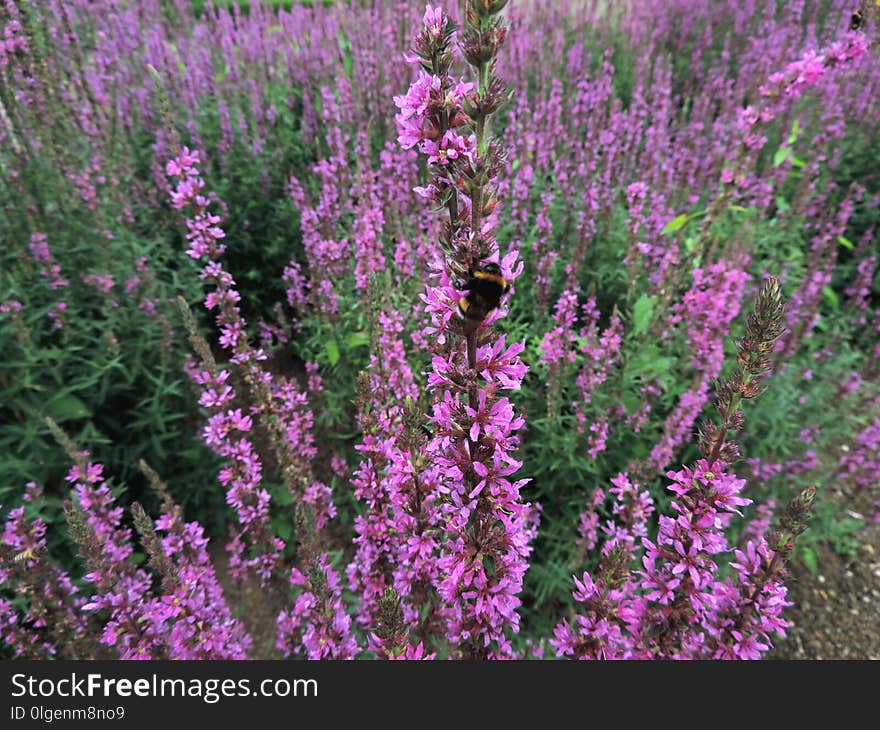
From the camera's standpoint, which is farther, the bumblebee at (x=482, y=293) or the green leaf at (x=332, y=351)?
the green leaf at (x=332, y=351)

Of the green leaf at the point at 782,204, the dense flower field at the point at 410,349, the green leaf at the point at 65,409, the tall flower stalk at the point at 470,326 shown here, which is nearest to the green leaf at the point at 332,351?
the dense flower field at the point at 410,349

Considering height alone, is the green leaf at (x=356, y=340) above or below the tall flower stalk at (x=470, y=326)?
below

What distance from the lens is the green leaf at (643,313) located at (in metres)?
4.30

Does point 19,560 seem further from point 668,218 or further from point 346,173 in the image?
point 668,218

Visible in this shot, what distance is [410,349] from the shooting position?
13.7 feet

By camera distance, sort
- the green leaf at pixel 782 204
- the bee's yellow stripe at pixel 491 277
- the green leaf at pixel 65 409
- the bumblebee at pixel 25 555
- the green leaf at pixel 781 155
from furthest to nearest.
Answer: the green leaf at pixel 782 204
the green leaf at pixel 781 155
the green leaf at pixel 65 409
the bumblebee at pixel 25 555
the bee's yellow stripe at pixel 491 277

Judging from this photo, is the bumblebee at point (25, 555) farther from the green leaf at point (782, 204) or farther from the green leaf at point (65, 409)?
the green leaf at point (782, 204)

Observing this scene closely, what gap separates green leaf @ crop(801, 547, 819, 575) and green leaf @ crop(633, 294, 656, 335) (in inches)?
85.2

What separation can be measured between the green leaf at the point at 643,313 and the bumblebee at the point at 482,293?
3.18 metres

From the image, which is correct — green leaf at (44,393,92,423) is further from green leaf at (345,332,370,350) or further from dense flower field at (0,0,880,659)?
green leaf at (345,332,370,350)

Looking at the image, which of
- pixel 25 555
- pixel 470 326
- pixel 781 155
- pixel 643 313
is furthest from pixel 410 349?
pixel 781 155

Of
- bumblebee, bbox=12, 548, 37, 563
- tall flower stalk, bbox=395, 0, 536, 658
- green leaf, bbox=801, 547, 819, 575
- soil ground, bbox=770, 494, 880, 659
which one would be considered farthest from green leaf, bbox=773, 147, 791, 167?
bumblebee, bbox=12, 548, 37, 563

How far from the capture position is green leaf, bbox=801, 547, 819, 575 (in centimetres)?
432

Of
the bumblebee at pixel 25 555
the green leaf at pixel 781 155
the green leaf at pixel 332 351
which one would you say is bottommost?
the green leaf at pixel 332 351
